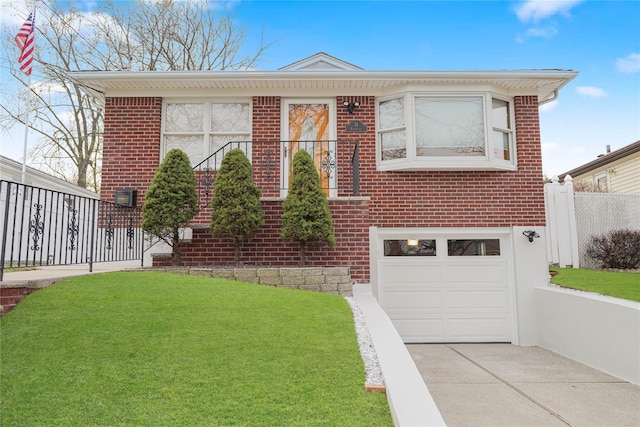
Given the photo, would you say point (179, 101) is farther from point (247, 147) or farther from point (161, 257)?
point (161, 257)

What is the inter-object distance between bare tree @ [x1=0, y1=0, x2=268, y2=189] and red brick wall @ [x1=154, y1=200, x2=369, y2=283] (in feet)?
36.2

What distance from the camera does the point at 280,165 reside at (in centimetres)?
746

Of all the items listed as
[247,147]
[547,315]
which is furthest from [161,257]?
[547,315]

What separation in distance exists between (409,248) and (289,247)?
2.57m

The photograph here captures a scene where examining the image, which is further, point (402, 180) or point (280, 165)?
point (280, 165)

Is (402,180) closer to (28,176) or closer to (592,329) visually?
(592,329)

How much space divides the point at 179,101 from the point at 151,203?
2816mm

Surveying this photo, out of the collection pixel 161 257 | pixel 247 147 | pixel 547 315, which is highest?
pixel 247 147

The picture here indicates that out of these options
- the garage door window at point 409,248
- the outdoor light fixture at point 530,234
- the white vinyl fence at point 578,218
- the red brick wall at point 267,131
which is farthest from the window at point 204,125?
the white vinyl fence at point 578,218

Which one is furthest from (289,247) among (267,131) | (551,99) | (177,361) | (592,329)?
(551,99)

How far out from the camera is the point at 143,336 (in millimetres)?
3256

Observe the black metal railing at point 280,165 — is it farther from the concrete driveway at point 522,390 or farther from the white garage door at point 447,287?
the concrete driveway at point 522,390

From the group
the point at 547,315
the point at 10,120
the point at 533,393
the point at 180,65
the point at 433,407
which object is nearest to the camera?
the point at 433,407

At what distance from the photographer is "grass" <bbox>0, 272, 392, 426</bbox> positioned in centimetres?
241
